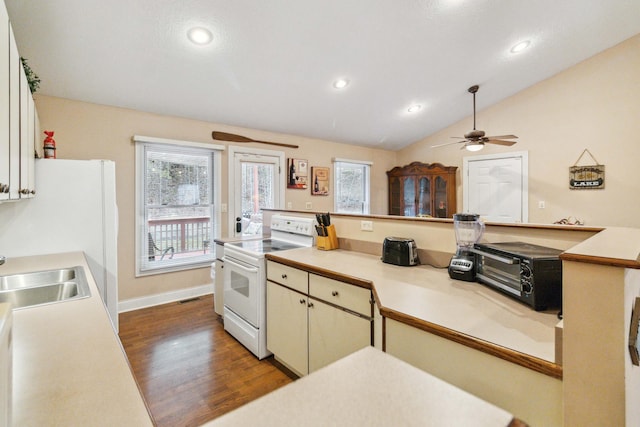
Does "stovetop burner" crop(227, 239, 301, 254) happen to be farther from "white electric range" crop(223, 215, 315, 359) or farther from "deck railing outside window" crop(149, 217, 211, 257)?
"deck railing outside window" crop(149, 217, 211, 257)

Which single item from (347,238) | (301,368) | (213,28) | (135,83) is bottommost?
(301,368)

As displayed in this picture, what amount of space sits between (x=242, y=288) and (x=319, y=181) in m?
2.97

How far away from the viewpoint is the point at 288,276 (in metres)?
2.06

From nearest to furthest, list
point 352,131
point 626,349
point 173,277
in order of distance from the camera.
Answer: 1. point 626,349
2. point 173,277
3. point 352,131

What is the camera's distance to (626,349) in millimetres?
683

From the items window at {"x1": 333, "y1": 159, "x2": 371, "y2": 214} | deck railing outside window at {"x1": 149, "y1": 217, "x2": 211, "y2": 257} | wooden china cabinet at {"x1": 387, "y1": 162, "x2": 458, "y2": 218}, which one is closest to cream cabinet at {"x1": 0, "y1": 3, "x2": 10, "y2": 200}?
deck railing outside window at {"x1": 149, "y1": 217, "x2": 211, "y2": 257}

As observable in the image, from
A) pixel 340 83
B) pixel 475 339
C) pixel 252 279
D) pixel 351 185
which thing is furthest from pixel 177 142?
pixel 475 339

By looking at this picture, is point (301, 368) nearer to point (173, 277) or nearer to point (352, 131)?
point (173, 277)

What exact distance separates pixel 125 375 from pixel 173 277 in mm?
3261

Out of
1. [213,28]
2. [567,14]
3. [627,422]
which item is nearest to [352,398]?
[627,422]

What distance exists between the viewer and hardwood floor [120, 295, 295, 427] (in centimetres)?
184

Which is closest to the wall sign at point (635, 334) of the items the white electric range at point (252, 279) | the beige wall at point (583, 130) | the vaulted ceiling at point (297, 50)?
the white electric range at point (252, 279)

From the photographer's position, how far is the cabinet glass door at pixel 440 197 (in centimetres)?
531

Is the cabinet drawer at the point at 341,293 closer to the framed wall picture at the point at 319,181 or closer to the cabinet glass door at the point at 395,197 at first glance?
the framed wall picture at the point at 319,181
